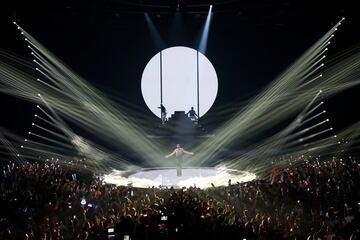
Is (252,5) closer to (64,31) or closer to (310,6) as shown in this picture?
(310,6)

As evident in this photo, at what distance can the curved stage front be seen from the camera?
45.5ft

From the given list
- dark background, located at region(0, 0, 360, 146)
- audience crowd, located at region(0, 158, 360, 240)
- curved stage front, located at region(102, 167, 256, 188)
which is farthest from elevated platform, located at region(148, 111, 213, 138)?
audience crowd, located at region(0, 158, 360, 240)

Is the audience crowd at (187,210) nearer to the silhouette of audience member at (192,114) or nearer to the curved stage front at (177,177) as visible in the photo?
the curved stage front at (177,177)

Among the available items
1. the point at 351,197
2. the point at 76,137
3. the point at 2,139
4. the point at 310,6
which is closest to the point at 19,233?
the point at 351,197

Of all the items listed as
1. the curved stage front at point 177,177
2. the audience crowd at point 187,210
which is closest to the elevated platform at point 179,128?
the curved stage front at point 177,177

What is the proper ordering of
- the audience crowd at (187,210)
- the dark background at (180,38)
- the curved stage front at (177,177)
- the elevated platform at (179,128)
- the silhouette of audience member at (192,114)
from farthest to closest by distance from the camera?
the silhouette of audience member at (192,114) < the elevated platform at (179,128) < the dark background at (180,38) < the curved stage front at (177,177) < the audience crowd at (187,210)

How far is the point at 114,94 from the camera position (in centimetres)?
2170

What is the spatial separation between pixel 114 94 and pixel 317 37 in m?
10.2

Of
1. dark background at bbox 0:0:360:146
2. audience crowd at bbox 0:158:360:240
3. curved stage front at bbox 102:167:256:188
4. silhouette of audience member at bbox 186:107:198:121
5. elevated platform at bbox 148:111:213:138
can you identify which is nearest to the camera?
audience crowd at bbox 0:158:360:240

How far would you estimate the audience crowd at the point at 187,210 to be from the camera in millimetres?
5555

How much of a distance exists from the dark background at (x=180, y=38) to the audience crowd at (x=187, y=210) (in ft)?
29.4

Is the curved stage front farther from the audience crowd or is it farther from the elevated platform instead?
the audience crowd

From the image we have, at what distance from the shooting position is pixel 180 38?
21.6 m

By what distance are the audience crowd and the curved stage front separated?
11.4ft
